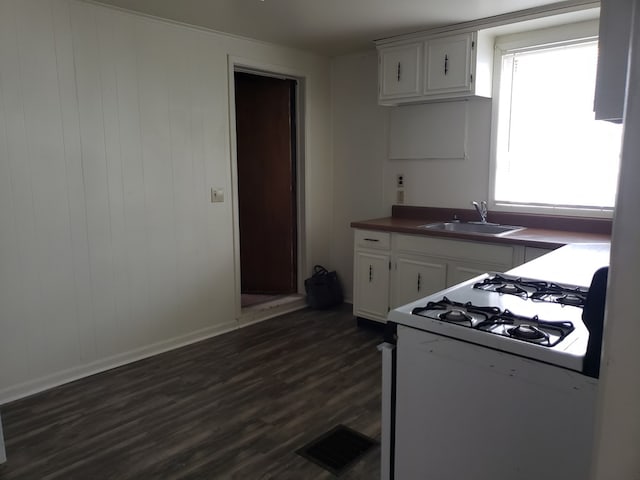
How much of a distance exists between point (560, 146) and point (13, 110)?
3.49 m

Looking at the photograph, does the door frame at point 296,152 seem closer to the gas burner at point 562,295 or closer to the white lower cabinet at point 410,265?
the white lower cabinet at point 410,265

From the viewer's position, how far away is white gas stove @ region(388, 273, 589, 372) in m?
1.28

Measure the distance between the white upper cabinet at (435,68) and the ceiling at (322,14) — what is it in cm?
12

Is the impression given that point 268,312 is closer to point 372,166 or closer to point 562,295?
point 372,166

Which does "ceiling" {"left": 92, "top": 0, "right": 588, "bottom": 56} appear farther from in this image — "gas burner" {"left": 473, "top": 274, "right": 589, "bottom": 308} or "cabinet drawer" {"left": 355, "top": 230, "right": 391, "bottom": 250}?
"gas burner" {"left": 473, "top": 274, "right": 589, "bottom": 308}

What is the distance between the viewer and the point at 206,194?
3.72 metres

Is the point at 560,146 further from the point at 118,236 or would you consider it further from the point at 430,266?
the point at 118,236

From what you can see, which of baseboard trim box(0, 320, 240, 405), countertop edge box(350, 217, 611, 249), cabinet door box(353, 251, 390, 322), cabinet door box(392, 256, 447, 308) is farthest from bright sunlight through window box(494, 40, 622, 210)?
baseboard trim box(0, 320, 240, 405)

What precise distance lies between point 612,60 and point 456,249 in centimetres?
231

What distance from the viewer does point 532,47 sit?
342cm

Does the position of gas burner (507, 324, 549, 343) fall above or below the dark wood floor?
above

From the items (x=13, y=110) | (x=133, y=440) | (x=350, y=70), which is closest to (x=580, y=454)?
(x=133, y=440)

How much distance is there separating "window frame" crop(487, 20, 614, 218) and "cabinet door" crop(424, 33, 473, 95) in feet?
1.04

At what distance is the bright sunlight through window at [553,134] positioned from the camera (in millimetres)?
3205
